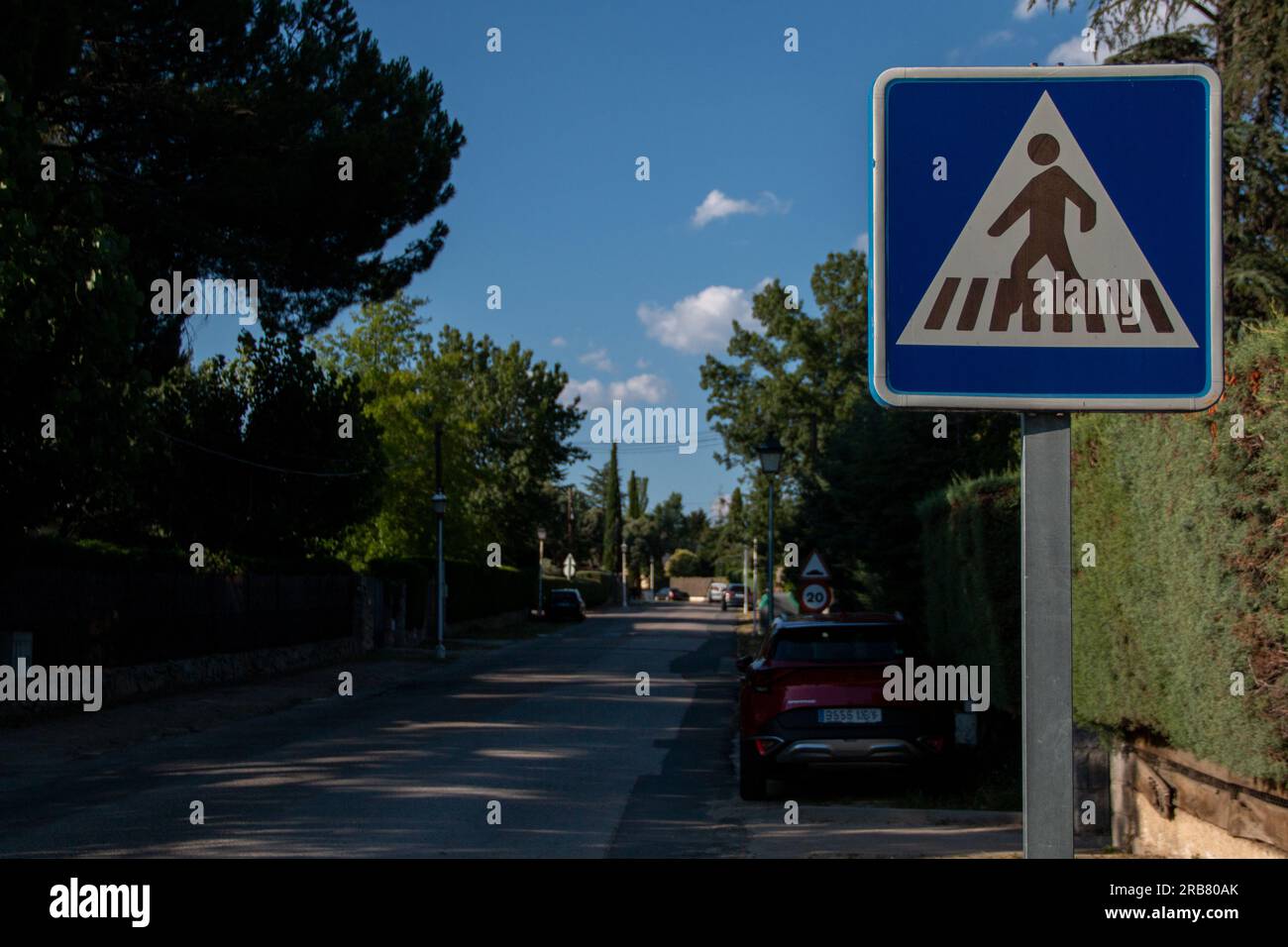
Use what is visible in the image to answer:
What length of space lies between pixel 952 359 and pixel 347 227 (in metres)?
22.6

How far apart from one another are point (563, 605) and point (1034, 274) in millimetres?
59643

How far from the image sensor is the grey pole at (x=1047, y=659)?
2.51 meters

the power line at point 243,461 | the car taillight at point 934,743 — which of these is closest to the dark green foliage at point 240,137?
the power line at point 243,461

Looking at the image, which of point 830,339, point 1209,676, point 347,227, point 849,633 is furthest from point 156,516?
point 830,339

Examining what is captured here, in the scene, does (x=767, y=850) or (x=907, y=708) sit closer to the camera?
(x=767, y=850)

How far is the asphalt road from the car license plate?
0.74 metres

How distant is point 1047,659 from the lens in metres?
2.55

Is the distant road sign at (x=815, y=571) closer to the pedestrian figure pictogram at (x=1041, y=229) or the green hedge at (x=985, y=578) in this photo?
the green hedge at (x=985, y=578)

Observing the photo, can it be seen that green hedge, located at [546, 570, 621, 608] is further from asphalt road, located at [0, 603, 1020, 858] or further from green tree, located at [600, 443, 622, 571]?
asphalt road, located at [0, 603, 1020, 858]

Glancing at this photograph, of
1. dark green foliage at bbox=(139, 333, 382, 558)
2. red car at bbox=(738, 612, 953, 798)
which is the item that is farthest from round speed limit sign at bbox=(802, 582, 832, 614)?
dark green foliage at bbox=(139, 333, 382, 558)

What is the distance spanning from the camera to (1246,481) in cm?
609

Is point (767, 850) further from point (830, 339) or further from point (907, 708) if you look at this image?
point (830, 339)

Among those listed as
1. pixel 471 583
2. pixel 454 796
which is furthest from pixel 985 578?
pixel 471 583

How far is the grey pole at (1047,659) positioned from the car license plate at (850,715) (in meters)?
9.16
